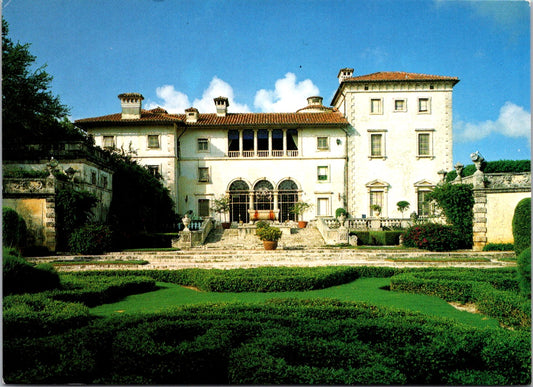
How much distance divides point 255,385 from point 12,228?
14.8 m

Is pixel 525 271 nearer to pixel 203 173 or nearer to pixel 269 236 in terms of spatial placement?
pixel 269 236

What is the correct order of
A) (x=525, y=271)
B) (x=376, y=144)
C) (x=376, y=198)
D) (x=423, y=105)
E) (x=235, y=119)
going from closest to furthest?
(x=525, y=271) < (x=376, y=198) < (x=423, y=105) < (x=376, y=144) < (x=235, y=119)

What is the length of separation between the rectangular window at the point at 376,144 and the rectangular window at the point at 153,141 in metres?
17.8

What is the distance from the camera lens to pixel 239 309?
6652mm

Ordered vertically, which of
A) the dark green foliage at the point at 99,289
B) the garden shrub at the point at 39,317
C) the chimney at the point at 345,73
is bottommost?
the dark green foliage at the point at 99,289

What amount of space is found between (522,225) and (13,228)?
18794 millimetres

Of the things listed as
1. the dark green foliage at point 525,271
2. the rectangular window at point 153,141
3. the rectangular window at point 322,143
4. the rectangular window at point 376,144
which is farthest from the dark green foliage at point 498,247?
the rectangular window at point 153,141

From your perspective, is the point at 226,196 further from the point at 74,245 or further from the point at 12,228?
the point at 12,228

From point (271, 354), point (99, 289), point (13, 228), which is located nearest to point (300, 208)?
point (13, 228)

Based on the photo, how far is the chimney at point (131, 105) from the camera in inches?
1348

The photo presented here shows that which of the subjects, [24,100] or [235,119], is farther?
[235,119]

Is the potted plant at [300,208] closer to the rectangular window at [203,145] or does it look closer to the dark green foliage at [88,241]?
the rectangular window at [203,145]

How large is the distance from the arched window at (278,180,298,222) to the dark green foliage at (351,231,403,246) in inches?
412

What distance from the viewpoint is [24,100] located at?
2188 centimetres
